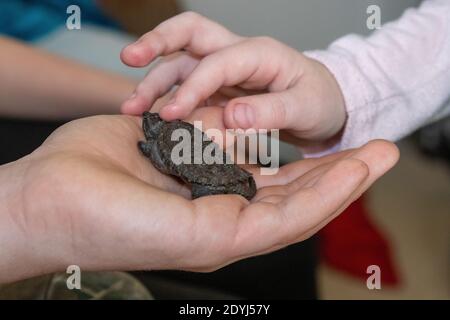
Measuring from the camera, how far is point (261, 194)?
710 millimetres

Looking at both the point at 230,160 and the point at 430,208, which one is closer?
the point at 230,160

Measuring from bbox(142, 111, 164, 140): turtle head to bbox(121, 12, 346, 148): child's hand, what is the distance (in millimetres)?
13

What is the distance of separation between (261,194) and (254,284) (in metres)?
0.34

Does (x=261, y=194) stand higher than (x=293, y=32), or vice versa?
(x=293, y=32)

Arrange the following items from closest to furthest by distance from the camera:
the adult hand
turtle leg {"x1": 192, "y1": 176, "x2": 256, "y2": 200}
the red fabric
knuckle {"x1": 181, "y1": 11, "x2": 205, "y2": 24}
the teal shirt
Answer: the adult hand → turtle leg {"x1": 192, "y1": 176, "x2": 256, "y2": 200} → knuckle {"x1": 181, "y1": 11, "x2": 205, "y2": 24} → the teal shirt → the red fabric

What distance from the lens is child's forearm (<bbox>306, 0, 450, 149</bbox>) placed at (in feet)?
2.85

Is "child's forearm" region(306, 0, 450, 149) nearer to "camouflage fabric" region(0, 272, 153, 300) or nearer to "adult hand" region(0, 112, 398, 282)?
"adult hand" region(0, 112, 398, 282)

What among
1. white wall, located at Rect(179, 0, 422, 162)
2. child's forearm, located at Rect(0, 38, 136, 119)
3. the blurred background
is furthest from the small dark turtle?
white wall, located at Rect(179, 0, 422, 162)

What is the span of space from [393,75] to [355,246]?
839 millimetres

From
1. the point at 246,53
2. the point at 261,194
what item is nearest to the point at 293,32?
the point at 246,53

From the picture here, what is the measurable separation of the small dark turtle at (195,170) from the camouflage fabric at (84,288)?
181 millimetres

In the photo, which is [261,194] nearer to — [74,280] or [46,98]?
[74,280]
